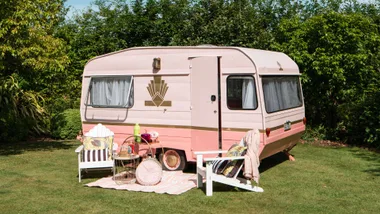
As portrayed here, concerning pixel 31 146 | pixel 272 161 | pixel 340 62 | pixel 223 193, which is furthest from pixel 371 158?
pixel 31 146

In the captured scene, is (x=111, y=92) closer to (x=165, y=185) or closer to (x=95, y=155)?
(x=95, y=155)

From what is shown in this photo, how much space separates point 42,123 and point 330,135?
9.68 meters

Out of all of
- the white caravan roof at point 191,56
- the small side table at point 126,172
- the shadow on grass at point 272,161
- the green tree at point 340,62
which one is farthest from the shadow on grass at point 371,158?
the small side table at point 126,172

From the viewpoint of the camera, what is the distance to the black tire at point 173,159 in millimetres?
9336

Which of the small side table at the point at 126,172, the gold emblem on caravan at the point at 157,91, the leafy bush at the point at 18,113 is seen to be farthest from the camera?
the leafy bush at the point at 18,113

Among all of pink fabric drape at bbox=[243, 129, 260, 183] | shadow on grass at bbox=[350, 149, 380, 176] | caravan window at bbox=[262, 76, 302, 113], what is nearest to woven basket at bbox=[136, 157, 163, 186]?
pink fabric drape at bbox=[243, 129, 260, 183]

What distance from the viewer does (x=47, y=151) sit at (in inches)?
475

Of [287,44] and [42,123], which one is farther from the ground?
[287,44]

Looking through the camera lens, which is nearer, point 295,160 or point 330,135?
point 295,160

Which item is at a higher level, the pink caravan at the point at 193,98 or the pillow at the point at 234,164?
the pink caravan at the point at 193,98

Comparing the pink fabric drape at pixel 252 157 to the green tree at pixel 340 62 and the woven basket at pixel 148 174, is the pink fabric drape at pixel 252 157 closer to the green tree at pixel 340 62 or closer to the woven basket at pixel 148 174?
the woven basket at pixel 148 174

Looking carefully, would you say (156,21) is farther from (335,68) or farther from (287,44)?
(335,68)

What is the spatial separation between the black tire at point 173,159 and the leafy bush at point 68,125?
19.2 feet

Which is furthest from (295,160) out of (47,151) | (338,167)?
(47,151)
